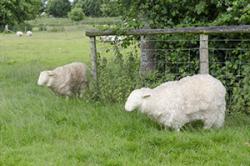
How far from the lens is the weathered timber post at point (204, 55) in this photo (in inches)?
286

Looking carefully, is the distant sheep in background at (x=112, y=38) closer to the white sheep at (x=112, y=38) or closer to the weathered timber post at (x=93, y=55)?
the white sheep at (x=112, y=38)

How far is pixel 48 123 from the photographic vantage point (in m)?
6.79

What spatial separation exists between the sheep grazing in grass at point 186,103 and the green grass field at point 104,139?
155 millimetres

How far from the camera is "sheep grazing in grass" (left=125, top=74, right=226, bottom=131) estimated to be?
6.15 meters

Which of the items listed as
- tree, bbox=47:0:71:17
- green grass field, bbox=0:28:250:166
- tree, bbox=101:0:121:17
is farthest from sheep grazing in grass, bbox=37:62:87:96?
tree, bbox=47:0:71:17

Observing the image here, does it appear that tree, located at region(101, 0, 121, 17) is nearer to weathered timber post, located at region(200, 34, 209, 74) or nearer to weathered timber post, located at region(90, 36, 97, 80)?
weathered timber post, located at region(90, 36, 97, 80)

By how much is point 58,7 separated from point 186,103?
3518 inches

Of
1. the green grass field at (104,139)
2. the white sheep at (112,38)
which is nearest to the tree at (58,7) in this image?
the white sheep at (112,38)

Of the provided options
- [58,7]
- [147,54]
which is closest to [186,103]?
[147,54]

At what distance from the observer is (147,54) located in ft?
28.8

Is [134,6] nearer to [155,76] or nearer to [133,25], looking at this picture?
[133,25]

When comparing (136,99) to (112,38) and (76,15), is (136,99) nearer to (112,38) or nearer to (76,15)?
(112,38)

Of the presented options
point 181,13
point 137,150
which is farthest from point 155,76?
point 137,150

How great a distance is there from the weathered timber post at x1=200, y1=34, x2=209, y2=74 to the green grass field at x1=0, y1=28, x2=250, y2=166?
32.2 inches
